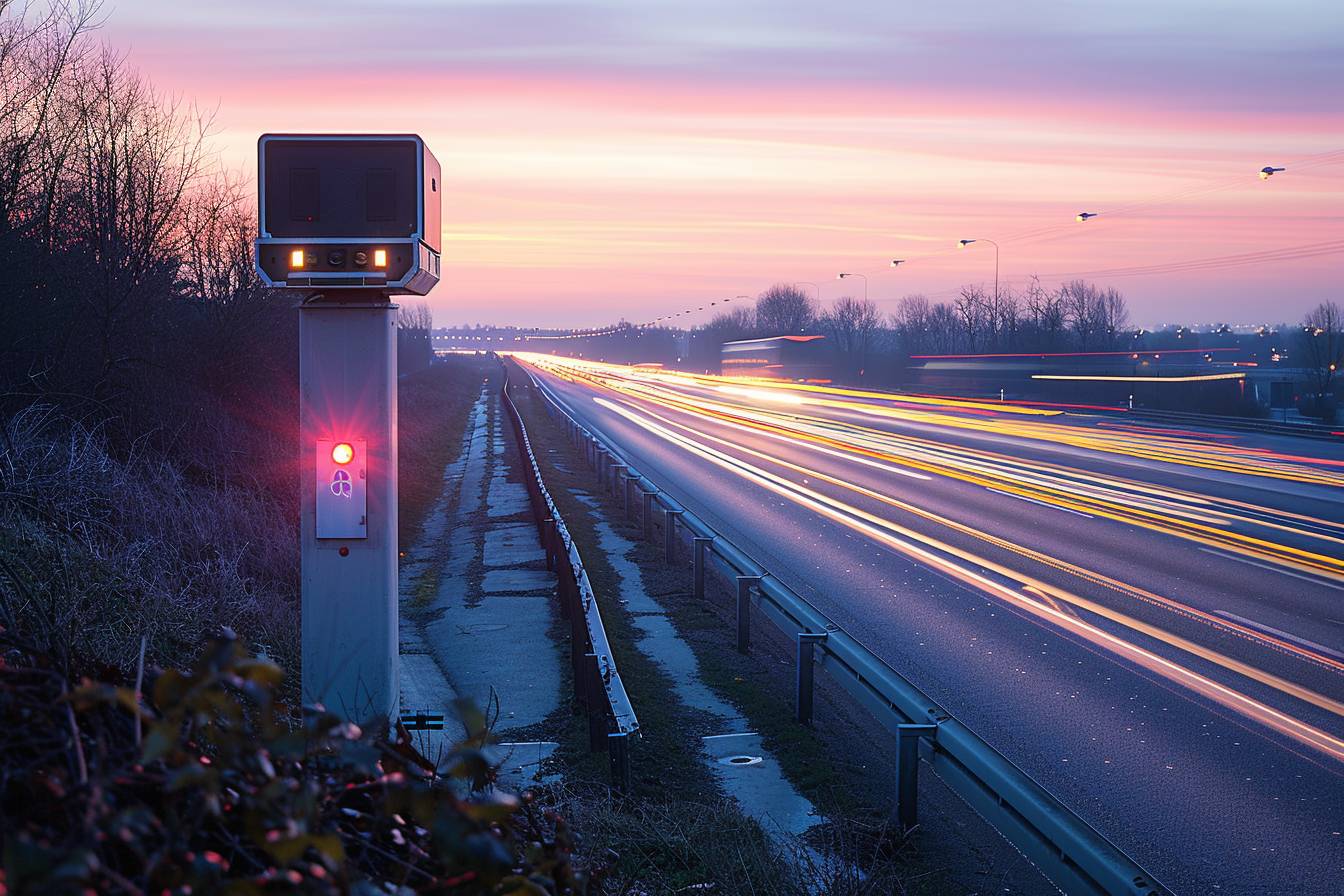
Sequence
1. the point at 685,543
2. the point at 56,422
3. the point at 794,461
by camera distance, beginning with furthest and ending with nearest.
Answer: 1. the point at 794,461
2. the point at 685,543
3. the point at 56,422

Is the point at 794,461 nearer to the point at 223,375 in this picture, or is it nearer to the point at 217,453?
the point at 223,375

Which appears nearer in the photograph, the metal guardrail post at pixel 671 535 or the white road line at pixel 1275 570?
the white road line at pixel 1275 570

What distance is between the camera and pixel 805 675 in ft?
32.5

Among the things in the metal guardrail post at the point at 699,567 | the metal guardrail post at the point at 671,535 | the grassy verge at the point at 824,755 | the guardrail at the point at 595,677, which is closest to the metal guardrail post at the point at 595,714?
the guardrail at the point at 595,677

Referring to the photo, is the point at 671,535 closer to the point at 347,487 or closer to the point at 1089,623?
the point at 1089,623

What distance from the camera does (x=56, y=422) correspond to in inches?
677

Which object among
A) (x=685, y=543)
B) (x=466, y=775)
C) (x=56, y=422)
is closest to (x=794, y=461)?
(x=685, y=543)

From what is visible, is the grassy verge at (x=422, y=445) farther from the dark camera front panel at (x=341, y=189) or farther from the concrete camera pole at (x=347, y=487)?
the dark camera front panel at (x=341, y=189)

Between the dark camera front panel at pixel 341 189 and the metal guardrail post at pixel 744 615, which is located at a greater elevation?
the dark camera front panel at pixel 341 189

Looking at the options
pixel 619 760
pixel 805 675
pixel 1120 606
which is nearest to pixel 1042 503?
pixel 1120 606

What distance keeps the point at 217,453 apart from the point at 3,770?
18.6 meters

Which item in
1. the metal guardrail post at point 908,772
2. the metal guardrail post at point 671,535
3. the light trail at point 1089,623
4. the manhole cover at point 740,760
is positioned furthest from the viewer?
the metal guardrail post at point 671,535

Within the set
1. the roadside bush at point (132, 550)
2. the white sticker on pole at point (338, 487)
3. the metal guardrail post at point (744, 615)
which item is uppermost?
the white sticker on pole at point (338, 487)

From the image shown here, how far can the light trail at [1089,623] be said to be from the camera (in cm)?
1002
